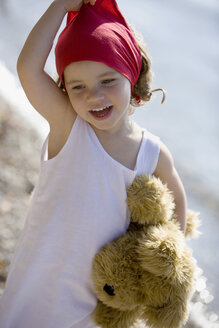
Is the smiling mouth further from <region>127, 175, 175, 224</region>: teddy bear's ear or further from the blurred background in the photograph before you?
the blurred background

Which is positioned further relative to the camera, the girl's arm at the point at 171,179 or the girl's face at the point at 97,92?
the girl's arm at the point at 171,179

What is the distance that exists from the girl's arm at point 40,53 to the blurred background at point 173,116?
46 centimetres

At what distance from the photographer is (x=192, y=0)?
716cm

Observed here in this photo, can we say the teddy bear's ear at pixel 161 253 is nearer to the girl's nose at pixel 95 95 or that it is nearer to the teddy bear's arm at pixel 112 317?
the teddy bear's arm at pixel 112 317

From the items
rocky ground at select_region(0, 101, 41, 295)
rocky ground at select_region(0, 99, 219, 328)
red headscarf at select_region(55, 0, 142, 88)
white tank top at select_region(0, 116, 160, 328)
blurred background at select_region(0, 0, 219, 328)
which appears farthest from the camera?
blurred background at select_region(0, 0, 219, 328)

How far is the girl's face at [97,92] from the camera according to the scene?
1500 mm

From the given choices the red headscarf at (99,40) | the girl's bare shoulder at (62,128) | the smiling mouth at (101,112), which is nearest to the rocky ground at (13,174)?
the girl's bare shoulder at (62,128)

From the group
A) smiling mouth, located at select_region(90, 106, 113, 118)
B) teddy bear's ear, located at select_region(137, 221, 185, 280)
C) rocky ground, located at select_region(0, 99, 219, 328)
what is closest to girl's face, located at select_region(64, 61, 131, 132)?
smiling mouth, located at select_region(90, 106, 113, 118)

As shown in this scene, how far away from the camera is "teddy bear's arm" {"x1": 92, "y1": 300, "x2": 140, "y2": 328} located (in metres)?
1.60

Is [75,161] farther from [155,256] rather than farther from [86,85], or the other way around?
[155,256]

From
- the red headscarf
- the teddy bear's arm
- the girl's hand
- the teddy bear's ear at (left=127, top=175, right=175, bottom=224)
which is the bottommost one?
the teddy bear's arm

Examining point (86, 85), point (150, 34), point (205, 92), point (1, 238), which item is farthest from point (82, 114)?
point (150, 34)

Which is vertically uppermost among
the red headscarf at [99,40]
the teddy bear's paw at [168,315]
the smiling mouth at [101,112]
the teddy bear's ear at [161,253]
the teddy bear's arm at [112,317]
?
the red headscarf at [99,40]

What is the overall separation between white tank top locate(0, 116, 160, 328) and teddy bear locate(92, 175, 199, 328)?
0.17 ft
